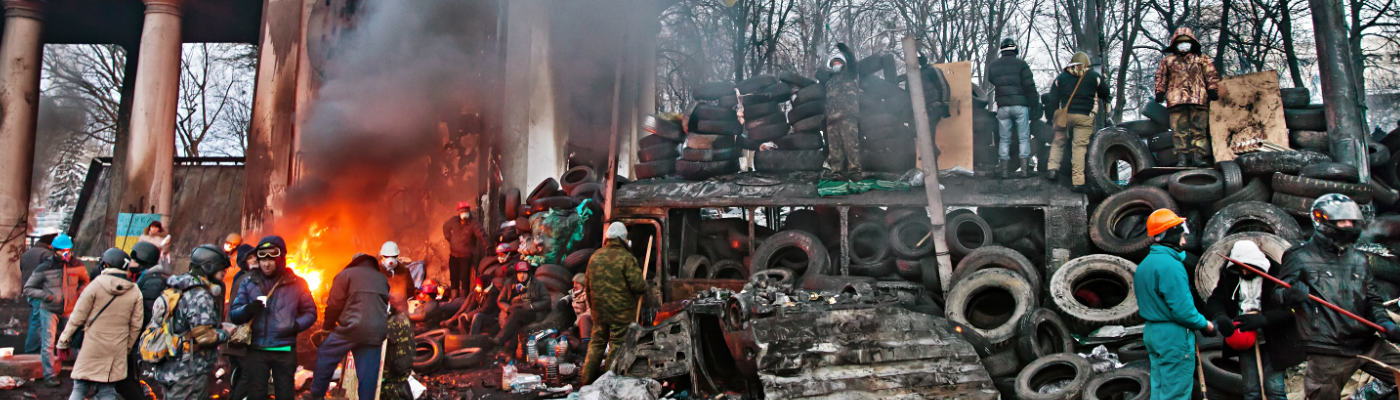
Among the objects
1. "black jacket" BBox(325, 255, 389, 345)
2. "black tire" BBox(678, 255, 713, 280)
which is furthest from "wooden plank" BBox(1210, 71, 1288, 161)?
"black jacket" BBox(325, 255, 389, 345)

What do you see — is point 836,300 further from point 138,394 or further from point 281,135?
point 281,135

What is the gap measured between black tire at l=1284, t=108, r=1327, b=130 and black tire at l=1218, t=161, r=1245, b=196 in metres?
1.24

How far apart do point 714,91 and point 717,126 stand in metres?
0.66

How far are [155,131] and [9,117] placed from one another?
11.5 feet

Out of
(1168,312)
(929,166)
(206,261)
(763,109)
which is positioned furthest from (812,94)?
(206,261)

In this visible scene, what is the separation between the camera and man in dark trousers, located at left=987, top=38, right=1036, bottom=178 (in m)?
10.1

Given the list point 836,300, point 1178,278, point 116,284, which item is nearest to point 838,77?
point 836,300

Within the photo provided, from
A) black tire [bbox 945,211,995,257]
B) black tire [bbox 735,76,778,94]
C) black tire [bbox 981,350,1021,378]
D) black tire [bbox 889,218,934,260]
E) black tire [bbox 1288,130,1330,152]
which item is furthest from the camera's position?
black tire [bbox 735,76,778,94]

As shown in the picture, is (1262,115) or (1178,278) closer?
(1178,278)

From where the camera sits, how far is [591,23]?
58.8ft

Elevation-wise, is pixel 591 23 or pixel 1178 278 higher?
pixel 591 23

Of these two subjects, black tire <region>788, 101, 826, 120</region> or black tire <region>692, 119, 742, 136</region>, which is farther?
black tire <region>692, 119, 742, 136</region>

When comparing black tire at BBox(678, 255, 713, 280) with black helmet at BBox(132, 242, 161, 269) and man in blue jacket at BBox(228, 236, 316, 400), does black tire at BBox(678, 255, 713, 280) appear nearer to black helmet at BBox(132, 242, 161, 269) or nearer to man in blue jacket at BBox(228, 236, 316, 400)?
man in blue jacket at BBox(228, 236, 316, 400)

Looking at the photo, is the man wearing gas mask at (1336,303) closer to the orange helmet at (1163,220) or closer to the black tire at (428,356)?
the orange helmet at (1163,220)
